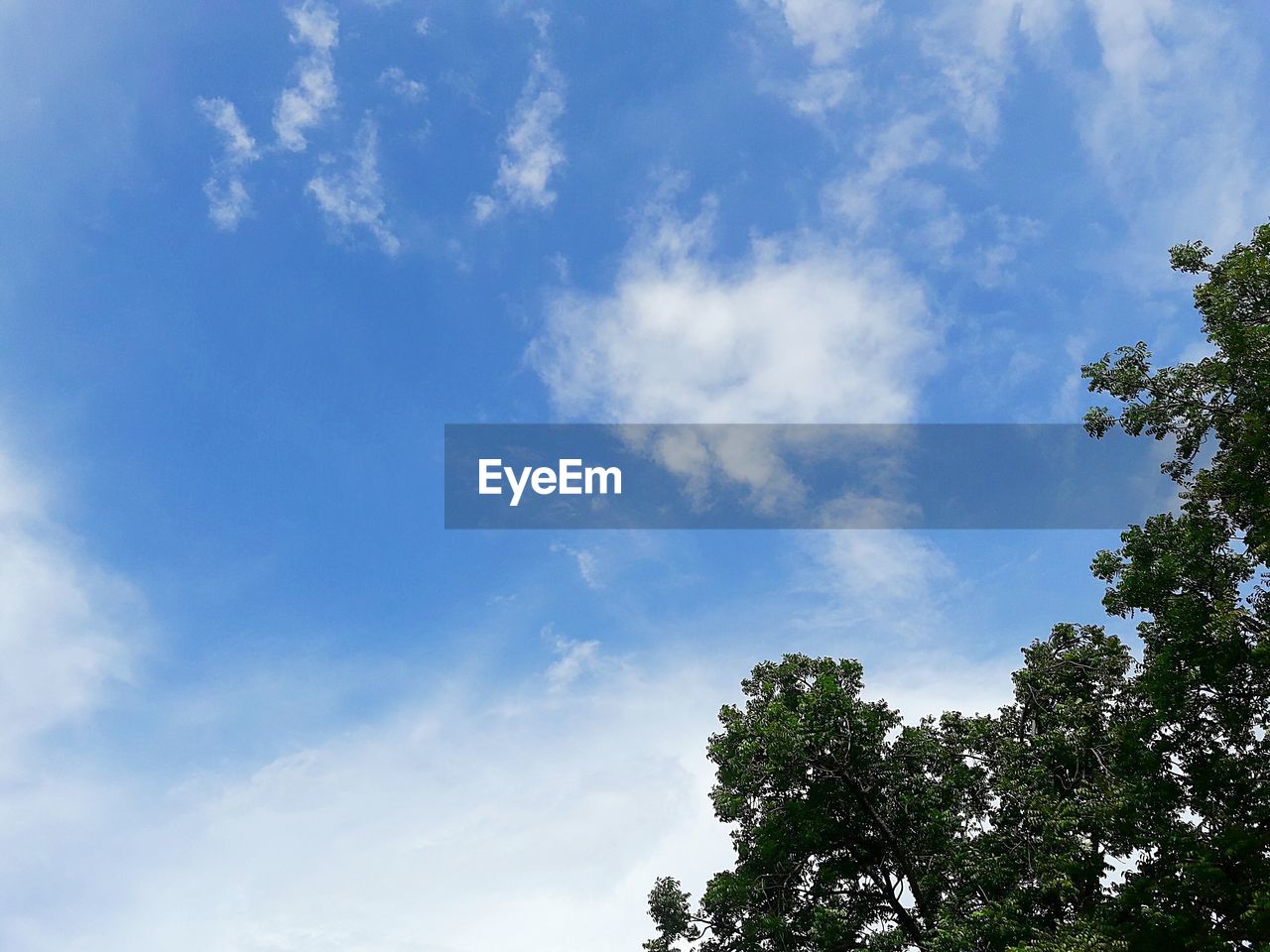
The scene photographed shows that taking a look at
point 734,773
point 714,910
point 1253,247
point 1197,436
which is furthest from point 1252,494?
point 714,910

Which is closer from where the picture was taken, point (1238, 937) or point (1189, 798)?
point (1238, 937)

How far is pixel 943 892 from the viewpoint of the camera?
70.0 ft

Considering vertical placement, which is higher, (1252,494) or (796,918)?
(1252,494)

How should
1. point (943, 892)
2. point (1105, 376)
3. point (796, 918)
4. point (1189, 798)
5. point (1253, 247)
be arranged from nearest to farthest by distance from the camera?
point (1189, 798) < point (1253, 247) < point (1105, 376) < point (943, 892) < point (796, 918)

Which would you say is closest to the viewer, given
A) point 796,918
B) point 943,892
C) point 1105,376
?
point 1105,376

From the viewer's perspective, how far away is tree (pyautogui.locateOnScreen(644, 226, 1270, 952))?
1609cm

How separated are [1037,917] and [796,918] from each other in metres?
7.04

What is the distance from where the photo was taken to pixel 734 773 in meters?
23.6

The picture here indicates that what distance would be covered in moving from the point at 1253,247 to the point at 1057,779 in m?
13.2

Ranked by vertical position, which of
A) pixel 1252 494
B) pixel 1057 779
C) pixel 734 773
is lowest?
pixel 1057 779

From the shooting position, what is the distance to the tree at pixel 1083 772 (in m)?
16.1

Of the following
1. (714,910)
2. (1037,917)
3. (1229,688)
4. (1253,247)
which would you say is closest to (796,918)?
(714,910)

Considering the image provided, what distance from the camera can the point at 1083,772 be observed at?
2028 cm

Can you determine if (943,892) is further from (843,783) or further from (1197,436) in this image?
(1197,436)
